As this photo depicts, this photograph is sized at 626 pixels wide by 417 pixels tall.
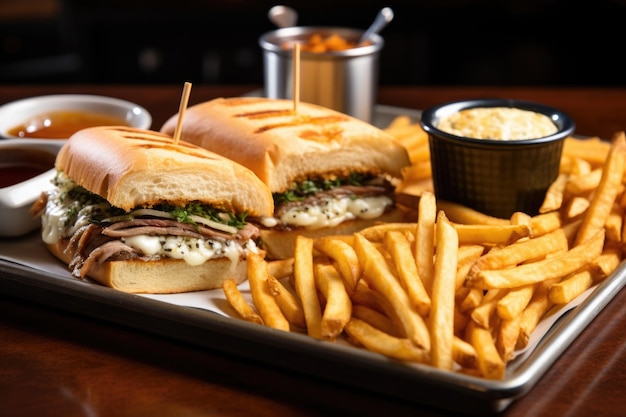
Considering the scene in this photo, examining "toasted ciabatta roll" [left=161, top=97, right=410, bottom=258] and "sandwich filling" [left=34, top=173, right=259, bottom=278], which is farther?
"toasted ciabatta roll" [left=161, top=97, right=410, bottom=258]

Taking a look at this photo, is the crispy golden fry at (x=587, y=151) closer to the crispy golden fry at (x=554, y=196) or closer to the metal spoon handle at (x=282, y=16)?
the crispy golden fry at (x=554, y=196)

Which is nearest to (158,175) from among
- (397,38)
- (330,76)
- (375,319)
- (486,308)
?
(375,319)

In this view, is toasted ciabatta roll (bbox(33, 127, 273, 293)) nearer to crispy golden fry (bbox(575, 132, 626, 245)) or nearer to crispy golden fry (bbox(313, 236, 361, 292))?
crispy golden fry (bbox(313, 236, 361, 292))

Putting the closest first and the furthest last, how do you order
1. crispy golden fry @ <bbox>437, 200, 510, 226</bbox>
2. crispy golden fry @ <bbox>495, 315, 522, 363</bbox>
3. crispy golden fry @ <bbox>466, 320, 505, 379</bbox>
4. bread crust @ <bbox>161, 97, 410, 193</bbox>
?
crispy golden fry @ <bbox>466, 320, 505, 379</bbox>
crispy golden fry @ <bbox>495, 315, 522, 363</bbox>
crispy golden fry @ <bbox>437, 200, 510, 226</bbox>
bread crust @ <bbox>161, 97, 410, 193</bbox>

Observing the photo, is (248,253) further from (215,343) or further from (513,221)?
(513,221)

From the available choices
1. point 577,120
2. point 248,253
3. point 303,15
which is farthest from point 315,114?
point 303,15

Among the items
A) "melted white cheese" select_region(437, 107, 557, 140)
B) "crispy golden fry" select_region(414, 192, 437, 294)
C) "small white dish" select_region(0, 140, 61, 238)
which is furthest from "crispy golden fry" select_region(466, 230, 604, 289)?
"small white dish" select_region(0, 140, 61, 238)
